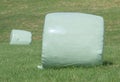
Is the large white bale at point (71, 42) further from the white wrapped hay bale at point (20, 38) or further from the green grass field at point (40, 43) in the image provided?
the white wrapped hay bale at point (20, 38)

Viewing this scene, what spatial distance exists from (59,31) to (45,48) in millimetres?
459

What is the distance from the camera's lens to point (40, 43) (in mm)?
24297

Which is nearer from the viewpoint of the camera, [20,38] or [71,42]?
[71,42]

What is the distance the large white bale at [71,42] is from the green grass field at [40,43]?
0.18 metres

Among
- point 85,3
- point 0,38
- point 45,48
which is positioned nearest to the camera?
point 45,48

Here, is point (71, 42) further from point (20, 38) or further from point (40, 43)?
point (20, 38)

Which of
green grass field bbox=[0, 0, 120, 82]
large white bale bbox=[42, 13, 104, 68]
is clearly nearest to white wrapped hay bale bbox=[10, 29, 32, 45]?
green grass field bbox=[0, 0, 120, 82]

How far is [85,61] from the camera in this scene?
30.5ft

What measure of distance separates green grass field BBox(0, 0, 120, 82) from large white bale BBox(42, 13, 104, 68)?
0.18 metres

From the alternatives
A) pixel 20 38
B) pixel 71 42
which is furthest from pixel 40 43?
pixel 71 42

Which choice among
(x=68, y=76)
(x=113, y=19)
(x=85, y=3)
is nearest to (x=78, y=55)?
(x=68, y=76)

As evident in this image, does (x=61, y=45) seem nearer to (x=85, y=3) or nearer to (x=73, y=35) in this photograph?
(x=73, y=35)

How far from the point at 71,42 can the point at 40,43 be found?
595 inches

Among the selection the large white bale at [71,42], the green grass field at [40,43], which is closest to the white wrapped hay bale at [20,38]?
the green grass field at [40,43]
